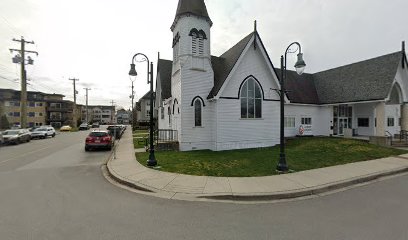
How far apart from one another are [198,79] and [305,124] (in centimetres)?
1412

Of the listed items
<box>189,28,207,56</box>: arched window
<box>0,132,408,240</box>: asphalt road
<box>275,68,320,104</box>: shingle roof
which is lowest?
<box>0,132,408,240</box>: asphalt road

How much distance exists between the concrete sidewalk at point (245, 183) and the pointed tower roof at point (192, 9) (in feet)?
36.8

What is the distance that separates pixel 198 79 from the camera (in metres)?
15.0

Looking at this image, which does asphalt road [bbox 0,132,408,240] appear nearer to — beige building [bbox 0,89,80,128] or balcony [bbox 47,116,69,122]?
beige building [bbox 0,89,80,128]

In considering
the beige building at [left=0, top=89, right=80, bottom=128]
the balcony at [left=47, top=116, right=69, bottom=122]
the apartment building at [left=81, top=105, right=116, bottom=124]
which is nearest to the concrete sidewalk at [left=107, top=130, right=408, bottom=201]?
the beige building at [left=0, top=89, right=80, bottom=128]

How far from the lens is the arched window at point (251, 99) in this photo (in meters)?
15.7

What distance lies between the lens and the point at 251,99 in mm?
15930

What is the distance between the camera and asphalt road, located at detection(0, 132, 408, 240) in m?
4.18

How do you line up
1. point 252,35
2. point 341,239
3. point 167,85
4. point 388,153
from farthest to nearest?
point 167,85 → point 252,35 → point 388,153 → point 341,239

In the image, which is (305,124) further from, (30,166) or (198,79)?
(30,166)

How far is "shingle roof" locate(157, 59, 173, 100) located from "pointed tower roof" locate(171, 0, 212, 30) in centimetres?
644

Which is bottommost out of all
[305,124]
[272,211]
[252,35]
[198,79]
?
[272,211]

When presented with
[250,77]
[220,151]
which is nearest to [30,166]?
[220,151]

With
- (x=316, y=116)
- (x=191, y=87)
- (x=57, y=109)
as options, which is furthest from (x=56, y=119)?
(x=316, y=116)
